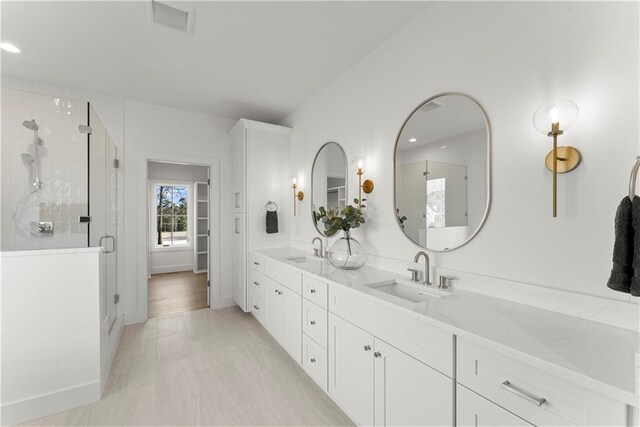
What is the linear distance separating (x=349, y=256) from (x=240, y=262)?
6.43 ft

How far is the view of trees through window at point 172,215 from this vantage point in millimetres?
6105

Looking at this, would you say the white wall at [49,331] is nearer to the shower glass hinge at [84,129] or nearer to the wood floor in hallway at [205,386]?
the wood floor in hallway at [205,386]

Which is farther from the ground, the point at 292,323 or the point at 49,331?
the point at 49,331

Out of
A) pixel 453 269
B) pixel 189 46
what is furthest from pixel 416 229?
pixel 189 46

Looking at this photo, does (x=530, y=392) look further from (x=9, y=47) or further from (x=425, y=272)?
(x=9, y=47)

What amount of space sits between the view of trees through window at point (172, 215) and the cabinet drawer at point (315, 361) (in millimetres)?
5157

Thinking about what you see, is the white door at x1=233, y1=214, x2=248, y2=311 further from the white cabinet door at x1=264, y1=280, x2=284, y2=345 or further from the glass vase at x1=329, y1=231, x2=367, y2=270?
the glass vase at x1=329, y1=231, x2=367, y2=270

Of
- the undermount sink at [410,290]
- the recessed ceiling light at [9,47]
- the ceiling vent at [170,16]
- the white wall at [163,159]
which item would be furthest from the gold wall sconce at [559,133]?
the recessed ceiling light at [9,47]

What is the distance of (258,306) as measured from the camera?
3119mm

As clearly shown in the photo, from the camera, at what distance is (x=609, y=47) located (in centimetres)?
112

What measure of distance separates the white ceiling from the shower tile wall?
1.75 ft

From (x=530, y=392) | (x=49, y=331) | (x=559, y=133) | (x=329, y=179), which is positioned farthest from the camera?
(x=329, y=179)

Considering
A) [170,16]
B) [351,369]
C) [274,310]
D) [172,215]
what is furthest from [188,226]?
[351,369]

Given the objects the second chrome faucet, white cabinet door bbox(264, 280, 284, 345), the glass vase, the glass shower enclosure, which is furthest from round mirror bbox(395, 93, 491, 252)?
the glass shower enclosure
